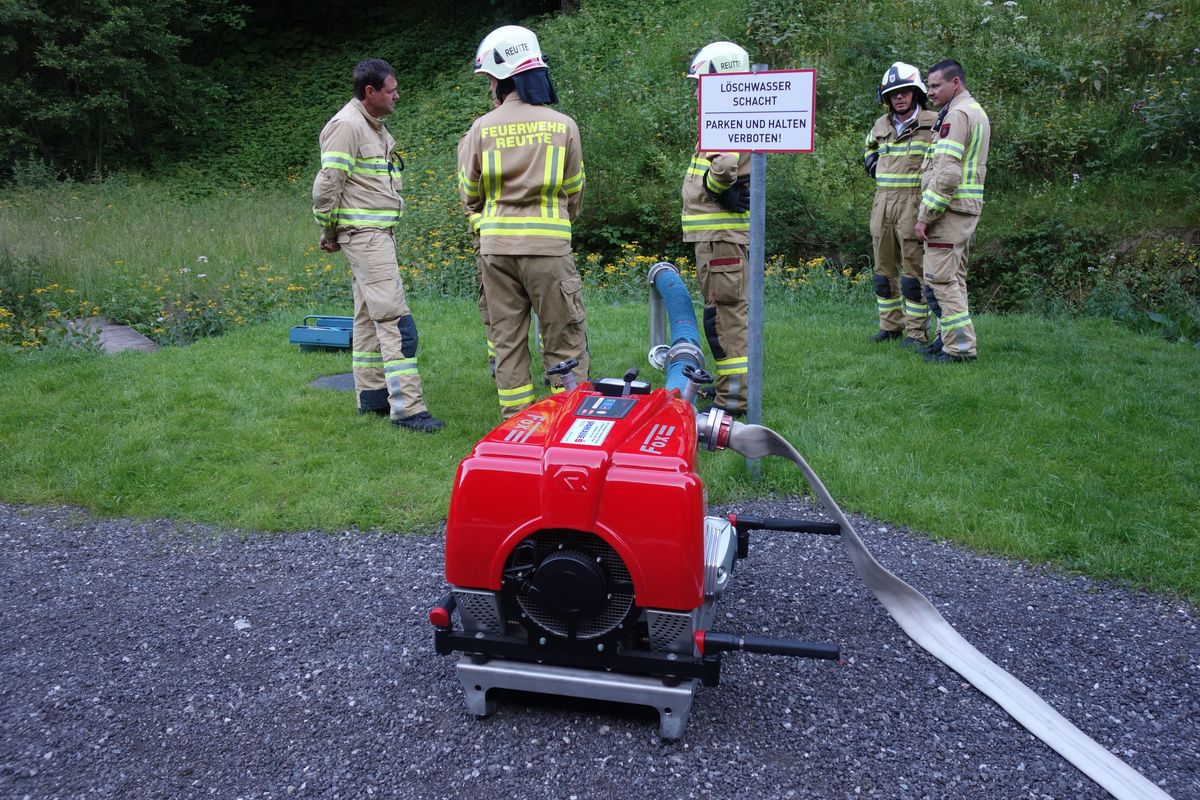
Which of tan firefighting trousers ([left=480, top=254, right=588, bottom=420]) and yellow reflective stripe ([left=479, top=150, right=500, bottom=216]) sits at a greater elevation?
yellow reflective stripe ([left=479, top=150, right=500, bottom=216])

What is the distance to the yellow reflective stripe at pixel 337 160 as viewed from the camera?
234 inches

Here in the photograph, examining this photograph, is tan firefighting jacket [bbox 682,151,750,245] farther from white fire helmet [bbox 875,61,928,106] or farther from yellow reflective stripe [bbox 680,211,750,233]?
white fire helmet [bbox 875,61,928,106]

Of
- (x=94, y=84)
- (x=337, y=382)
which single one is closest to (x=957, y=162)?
(x=337, y=382)

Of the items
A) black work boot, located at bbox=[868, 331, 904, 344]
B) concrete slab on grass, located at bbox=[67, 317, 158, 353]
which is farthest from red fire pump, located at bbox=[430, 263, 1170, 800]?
concrete slab on grass, located at bbox=[67, 317, 158, 353]

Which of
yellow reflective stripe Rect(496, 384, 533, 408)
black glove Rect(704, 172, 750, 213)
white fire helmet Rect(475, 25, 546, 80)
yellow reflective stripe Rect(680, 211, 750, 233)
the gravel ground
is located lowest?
the gravel ground

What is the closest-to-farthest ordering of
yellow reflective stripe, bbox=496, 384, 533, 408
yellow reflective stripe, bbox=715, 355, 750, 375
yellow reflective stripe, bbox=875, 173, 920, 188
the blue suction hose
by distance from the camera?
1. the blue suction hose
2. yellow reflective stripe, bbox=496, 384, 533, 408
3. yellow reflective stripe, bbox=715, 355, 750, 375
4. yellow reflective stripe, bbox=875, 173, 920, 188

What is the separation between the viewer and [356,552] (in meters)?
4.63

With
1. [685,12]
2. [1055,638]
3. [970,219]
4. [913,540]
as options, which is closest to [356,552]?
[913,540]

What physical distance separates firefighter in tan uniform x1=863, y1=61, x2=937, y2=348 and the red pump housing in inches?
213

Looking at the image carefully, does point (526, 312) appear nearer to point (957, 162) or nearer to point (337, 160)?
point (337, 160)

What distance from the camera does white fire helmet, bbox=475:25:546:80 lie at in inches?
206

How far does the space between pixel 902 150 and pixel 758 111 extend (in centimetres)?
369

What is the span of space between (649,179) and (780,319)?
520 centimetres

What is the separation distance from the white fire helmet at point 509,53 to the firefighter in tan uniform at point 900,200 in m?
3.75
